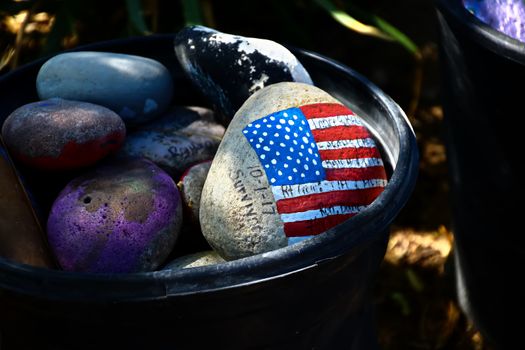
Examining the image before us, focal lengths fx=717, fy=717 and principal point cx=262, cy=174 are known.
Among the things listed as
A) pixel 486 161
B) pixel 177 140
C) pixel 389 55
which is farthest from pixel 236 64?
pixel 389 55

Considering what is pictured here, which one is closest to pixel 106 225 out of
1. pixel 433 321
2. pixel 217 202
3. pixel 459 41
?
pixel 217 202

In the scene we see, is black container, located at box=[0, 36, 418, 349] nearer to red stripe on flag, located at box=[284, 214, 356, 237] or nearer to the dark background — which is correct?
red stripe on flag, located at box=[284, 214, 356, 237]

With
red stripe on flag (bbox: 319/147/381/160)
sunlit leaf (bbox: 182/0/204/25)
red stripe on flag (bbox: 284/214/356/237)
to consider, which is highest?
red stripe on flag (bbox: 319/147/381/160)

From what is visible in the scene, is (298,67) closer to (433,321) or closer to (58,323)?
(58,323)

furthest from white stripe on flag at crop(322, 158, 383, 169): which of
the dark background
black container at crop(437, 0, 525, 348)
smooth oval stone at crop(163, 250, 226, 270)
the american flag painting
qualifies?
the dark background

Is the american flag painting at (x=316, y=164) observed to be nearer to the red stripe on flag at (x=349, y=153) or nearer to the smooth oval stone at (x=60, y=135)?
the red stripe on flag at (x=349, y=153)

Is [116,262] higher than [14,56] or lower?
higher

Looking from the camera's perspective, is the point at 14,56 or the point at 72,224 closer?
the point at 72,224
